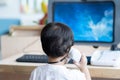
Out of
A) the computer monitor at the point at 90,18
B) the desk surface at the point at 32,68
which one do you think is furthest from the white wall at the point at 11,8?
the desk surface at the point at 32,68

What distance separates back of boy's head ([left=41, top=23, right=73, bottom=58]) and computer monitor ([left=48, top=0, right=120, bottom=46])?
51 centimetres

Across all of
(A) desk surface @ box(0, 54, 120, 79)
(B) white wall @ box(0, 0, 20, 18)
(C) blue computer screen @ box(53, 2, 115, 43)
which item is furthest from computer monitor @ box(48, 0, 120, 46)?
(B) white wall @ box(0, 0, 20, 18)

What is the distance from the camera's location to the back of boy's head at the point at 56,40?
99cm

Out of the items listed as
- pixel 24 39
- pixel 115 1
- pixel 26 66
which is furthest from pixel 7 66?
pixel 24 39

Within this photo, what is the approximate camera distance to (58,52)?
3.27ft

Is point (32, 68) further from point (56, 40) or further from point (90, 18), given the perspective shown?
point (90, 18)

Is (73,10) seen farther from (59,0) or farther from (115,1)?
(115,1)

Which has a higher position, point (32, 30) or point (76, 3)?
point (76, 3)

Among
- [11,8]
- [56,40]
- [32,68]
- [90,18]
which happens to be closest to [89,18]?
[90,18]

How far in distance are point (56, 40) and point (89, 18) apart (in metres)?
0.56

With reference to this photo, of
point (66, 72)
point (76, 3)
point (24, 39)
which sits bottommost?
point (24, 39)

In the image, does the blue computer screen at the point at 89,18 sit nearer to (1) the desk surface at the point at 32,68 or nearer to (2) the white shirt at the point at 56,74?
(1) the desk surface at the point at 32,68

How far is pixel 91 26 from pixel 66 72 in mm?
557

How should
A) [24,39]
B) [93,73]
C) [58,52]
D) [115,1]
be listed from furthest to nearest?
1. [24,39]
2. [115,1]
3. [93,73]
4. [58,52]
